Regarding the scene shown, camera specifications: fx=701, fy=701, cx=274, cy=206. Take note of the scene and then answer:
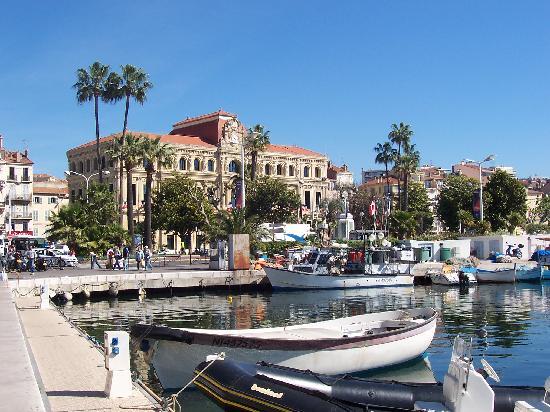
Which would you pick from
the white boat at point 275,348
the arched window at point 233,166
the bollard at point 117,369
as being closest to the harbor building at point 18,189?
the arched window at point 233,166

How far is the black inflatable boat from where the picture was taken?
11719 mm

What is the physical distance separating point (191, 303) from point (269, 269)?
363 inches

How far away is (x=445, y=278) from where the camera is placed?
54281mm

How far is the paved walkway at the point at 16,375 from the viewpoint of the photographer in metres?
11.4

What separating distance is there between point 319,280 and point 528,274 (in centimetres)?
1913

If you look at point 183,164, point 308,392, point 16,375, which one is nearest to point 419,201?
point 183,164

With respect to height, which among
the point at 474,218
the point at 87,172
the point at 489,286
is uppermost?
the point at 87,172

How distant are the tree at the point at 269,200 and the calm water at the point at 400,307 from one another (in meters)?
43.3

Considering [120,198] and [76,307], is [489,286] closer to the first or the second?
[76,307]

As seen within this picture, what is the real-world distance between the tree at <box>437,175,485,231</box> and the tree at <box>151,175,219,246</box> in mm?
34894

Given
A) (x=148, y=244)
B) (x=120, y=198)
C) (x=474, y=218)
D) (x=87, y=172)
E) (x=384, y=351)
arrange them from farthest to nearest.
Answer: (x=87, y=172) < (x=120, y=198) < (x=474, y=218) < (x=148, y=244) < (x=384, y=351)

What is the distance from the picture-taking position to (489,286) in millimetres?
53719

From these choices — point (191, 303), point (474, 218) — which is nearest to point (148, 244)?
point (191, 303)

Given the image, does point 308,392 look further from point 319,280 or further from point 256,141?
point 256,141
